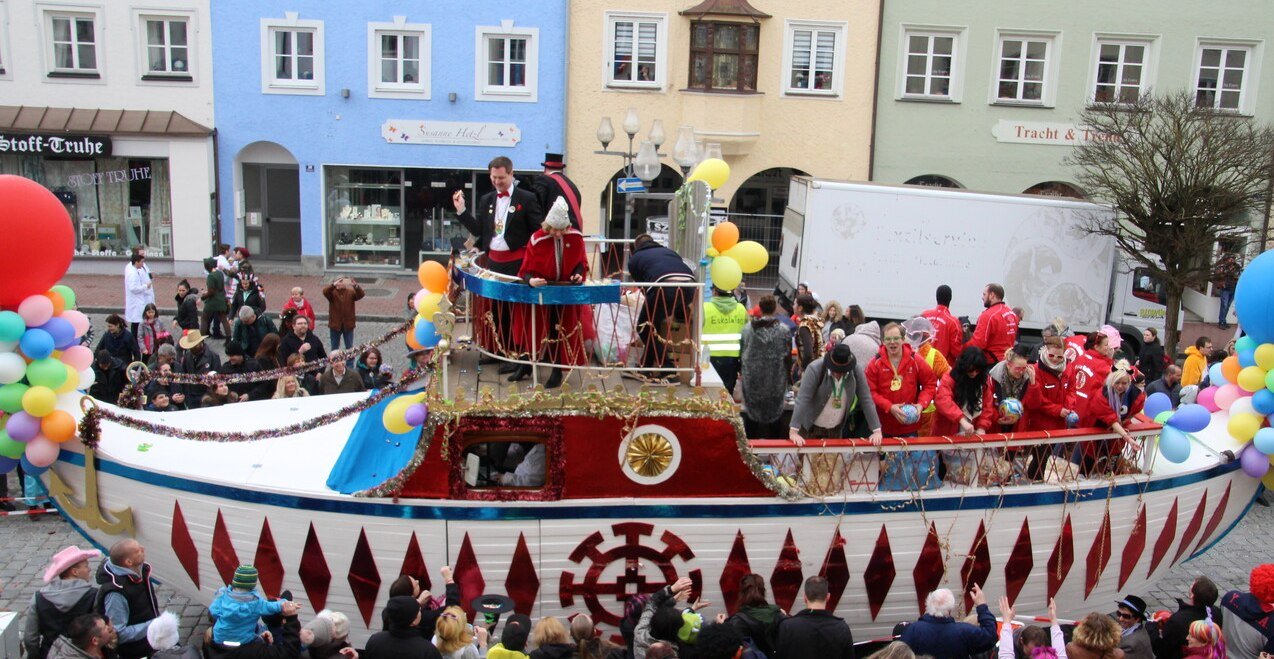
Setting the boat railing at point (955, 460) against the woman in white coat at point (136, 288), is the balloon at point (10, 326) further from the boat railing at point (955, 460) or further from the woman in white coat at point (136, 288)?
the woman in white coat at point (136, 288)

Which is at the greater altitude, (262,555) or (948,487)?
(948,487)

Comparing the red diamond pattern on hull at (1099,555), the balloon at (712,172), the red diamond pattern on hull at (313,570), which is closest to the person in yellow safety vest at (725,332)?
the balloon at (712,172)

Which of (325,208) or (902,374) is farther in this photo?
(325,208)

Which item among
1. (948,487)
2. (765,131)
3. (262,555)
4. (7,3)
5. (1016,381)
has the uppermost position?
(7,3)

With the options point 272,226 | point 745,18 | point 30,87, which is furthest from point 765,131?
point 30,87

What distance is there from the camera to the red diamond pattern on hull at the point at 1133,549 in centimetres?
833

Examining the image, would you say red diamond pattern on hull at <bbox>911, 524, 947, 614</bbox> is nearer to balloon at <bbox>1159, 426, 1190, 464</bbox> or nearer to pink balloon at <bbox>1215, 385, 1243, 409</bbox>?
balloon at <bbox>1159, 426, 1190, 464</bbox>

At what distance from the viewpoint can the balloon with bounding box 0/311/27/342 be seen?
24.1 feet

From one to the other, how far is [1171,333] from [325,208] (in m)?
16.7

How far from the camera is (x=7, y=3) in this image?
22.1 m

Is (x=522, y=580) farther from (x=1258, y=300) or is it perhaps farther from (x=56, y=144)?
(x=56, y=144)

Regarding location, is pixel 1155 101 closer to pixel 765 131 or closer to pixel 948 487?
pixel 765 131

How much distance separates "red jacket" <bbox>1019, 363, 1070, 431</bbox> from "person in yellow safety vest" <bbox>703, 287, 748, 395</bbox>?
2523mm

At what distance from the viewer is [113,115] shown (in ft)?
74.1
